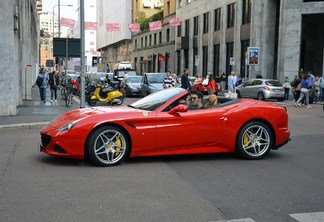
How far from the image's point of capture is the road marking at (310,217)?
4777 mm

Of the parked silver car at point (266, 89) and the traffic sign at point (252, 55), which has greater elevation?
the traffic sign at point (252, 55)

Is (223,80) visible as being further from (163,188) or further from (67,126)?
(163,188)

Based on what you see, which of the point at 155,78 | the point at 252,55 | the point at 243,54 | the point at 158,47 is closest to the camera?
the point at 155,78

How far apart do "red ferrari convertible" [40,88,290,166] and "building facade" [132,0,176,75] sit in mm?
52053

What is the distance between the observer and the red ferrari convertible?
7.20 meters

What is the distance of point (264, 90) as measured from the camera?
26.9 m

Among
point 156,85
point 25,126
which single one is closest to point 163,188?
point 25,126

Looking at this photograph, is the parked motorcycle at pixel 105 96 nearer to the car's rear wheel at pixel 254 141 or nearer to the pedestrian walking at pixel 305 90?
the pedestrian walking at pixel 305 90

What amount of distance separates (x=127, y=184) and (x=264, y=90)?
21.9 metres

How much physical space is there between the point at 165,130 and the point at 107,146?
1.01 meters

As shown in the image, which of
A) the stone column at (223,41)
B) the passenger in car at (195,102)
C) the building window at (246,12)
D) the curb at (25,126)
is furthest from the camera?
the stone column at (223,41)

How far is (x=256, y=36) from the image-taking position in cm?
3778

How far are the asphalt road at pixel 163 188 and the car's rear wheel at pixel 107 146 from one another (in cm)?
16

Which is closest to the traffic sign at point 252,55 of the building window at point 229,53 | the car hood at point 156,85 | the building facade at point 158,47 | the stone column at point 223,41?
the car hood at point 156,85
